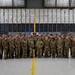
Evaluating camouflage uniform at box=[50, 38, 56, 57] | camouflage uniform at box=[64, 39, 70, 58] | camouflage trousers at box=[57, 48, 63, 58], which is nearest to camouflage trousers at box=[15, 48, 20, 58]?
camouflage uniform at box=[50, 38, 56, 57]

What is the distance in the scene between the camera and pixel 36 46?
616 inches

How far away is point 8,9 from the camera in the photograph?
1065 inches

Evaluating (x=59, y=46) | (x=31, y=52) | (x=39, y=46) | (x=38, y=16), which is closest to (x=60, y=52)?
(x=59, y=46)

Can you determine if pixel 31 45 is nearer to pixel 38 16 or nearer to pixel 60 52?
pixel 60 52

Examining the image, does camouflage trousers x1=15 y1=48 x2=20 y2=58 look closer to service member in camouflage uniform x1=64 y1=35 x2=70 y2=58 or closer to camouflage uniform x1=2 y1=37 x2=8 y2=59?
camouflage uniform x1=2 y1=37 x2=8 y2=59

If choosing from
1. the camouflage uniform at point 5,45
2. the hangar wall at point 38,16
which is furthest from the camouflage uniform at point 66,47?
the hangar wall at point 38,16

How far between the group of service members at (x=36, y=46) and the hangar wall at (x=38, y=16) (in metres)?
11.4

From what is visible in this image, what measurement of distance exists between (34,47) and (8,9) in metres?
12.2

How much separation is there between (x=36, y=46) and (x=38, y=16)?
11542mm

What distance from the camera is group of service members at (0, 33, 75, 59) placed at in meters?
15.4

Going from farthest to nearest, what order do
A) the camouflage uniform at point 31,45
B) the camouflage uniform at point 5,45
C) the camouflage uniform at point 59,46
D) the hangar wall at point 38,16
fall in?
the hangar wall at point 38,16 → the camouflage uniform at point 59,46 → the camouflage uniform at point 31,45 → the camouflage uniform at point 5,45

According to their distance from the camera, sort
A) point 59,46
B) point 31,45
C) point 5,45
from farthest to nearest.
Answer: point 59,46, point 31,45, point 5,45

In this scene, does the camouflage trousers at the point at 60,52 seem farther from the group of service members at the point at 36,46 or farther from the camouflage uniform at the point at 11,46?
the camouflage uniform at the point at 11,46

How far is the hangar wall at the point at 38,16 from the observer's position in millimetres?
26902
